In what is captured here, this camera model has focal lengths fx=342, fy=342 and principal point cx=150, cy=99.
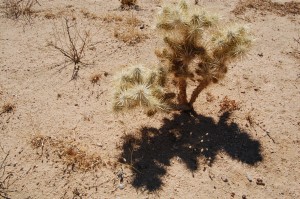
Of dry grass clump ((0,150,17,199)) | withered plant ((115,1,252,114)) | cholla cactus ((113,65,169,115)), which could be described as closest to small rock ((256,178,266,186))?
withered plant ((115,1,252,114))

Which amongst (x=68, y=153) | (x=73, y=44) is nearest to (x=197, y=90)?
(x=68, y=153)

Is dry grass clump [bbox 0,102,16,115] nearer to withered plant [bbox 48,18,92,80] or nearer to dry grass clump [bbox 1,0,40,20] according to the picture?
withered plant [bbox 48,18,92,80]

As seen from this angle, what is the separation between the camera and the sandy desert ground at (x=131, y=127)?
14.4 feet

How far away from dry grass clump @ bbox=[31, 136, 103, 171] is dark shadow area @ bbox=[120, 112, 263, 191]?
0.41m

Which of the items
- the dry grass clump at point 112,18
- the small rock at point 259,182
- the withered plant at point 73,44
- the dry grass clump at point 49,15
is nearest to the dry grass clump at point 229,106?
the small rock at point 259,182

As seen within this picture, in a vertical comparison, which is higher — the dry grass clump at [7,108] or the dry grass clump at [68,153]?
the dry grass clump at [7,108]

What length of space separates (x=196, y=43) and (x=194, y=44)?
3 centimetres

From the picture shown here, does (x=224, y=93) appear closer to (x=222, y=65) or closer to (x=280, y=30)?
(x=222, y=65)

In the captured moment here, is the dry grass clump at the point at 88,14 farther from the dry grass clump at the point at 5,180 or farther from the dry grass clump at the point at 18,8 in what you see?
the dry grass clump at the point at 5,180

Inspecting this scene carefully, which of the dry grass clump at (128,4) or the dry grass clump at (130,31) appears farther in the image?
the dry grass clump at (128,4)

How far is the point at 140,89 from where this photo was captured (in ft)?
13.1

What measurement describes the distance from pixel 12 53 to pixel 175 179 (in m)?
3.95

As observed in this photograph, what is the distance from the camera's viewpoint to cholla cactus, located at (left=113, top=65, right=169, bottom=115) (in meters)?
4.02

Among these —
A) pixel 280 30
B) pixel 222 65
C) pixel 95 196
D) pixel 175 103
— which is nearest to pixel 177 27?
pixel 222 65
